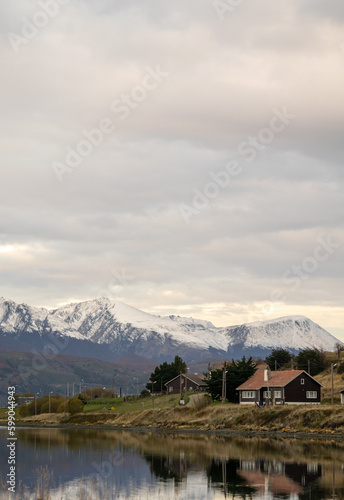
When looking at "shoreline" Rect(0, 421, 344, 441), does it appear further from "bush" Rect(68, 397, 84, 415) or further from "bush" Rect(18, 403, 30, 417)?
"bush" Rect(18, 403, 30, 417)

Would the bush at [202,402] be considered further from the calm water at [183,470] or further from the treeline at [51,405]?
the treeline at [51,405]

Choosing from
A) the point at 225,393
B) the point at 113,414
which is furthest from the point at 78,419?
the point at 225,393

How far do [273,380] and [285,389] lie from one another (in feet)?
12.0

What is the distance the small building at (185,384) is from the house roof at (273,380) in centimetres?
3414

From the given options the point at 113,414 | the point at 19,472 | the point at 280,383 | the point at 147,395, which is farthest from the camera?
the point at 147,395

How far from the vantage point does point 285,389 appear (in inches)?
4498

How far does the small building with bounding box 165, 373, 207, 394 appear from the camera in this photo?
513 ft

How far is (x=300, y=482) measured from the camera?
5062 cm

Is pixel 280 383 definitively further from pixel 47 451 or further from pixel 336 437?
pixel 47 451

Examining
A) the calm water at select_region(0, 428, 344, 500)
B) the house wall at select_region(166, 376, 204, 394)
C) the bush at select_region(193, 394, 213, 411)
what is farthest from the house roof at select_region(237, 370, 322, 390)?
the house wall at select_region(166, 376, 204, 394)

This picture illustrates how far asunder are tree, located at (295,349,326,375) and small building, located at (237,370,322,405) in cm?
2164

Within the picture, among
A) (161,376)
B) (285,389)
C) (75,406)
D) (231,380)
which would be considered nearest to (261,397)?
(285,389)

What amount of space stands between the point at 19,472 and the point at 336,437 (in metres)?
38.7

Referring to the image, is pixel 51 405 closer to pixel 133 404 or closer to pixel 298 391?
pixel 133 404
